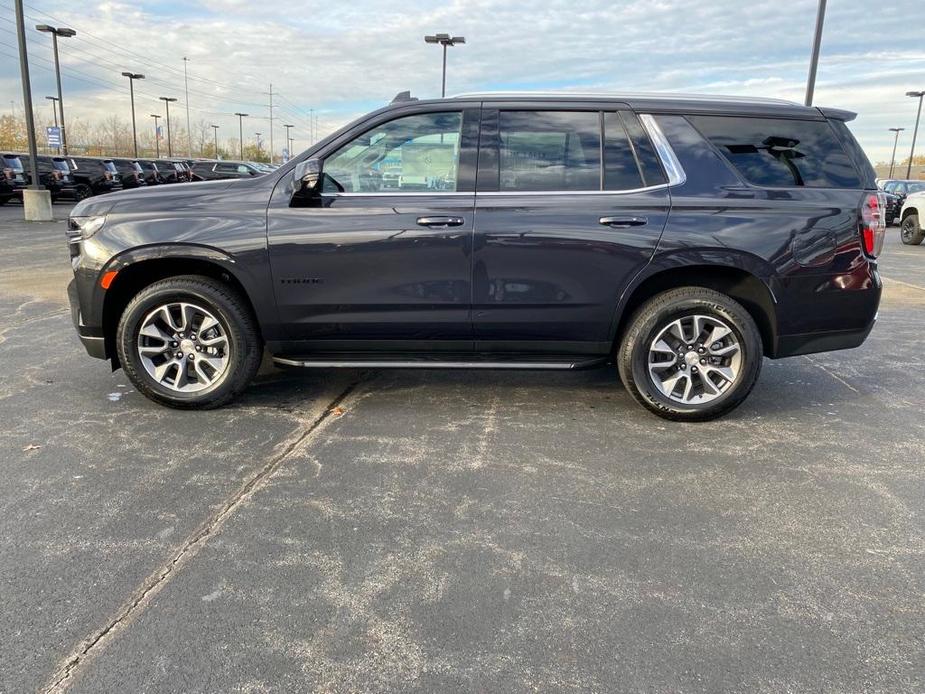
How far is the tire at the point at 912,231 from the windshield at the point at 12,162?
2801cm

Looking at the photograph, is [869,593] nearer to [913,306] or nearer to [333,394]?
[333,394]

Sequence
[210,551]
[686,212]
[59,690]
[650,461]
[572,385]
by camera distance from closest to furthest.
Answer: [59,690] < [210,551] < [650,461] < [686,212] < [572,385]

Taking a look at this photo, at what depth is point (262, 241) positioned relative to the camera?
4219mm

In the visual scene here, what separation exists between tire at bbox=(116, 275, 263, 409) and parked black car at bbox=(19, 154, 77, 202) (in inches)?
1011

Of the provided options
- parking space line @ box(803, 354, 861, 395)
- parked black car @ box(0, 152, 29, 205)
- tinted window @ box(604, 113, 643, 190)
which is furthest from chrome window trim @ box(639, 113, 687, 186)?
parked black car @ box(0, 152, 29, 205)

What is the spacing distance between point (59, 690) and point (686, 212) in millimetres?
3740

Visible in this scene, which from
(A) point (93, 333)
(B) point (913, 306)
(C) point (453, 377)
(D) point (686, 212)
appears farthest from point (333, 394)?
(B) point (913, 306)

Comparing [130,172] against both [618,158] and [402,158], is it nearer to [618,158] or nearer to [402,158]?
[402,158]

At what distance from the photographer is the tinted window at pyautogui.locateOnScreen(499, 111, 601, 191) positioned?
4273mm

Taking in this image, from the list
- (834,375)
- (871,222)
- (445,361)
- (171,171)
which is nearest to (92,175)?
(171,171)

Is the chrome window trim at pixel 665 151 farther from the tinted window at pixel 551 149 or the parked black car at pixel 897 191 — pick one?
the parked black car at pixel 897 191

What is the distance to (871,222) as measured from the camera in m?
4.23

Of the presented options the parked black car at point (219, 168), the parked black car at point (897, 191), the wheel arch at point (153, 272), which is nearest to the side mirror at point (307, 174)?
the wheel arch at point (153, 272)

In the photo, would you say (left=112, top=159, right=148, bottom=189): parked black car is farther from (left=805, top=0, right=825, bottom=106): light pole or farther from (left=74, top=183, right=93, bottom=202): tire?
Result: (left=805, top=0, right=825, bottom=106): light pole
